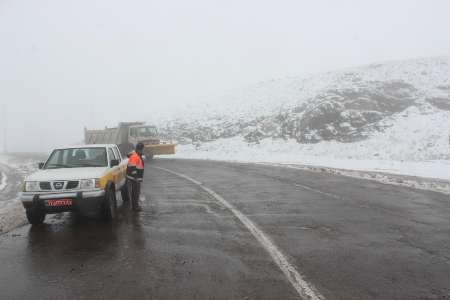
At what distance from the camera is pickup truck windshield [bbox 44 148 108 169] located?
30.4ft

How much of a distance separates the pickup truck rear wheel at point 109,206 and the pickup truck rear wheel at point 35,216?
1.19 meters

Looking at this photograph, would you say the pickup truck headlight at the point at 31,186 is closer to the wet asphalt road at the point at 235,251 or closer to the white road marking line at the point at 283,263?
the wet asphalt road at the point at 235,251

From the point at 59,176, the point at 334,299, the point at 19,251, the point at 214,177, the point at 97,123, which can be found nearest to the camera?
the point at 334,299

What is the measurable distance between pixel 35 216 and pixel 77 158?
1.75 meters

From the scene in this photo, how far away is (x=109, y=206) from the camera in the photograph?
839cm

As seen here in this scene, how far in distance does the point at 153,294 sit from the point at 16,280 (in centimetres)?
195

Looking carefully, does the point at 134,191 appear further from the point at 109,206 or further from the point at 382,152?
the point at 382,152

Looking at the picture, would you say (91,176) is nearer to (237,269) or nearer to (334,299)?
(237,269)

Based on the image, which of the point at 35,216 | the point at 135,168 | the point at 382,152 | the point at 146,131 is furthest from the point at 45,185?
the point at 382,152

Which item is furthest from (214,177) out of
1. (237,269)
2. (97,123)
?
(97,123)

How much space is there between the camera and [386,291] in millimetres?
4547

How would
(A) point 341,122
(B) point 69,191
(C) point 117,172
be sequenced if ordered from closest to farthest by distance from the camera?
(B) point 69,191 < (C) point 117,172 < (A) point 341,122

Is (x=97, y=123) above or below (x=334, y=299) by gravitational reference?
above

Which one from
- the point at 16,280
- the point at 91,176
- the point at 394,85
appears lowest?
the point at 16,280
